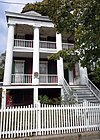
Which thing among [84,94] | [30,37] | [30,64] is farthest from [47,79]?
[30,37]

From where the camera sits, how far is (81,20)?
30.5 ft

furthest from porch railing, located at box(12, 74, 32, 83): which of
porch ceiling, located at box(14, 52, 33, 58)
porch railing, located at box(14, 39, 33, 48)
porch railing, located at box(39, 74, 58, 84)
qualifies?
porch railing, located at box(14, 39, 33, 48)

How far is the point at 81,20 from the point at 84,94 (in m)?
7.76

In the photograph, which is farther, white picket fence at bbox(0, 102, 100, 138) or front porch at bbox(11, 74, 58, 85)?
front porch at bbox(11, 74, 58, 85)

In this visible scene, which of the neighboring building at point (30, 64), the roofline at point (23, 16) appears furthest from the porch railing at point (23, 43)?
the roofline at point (23, 16)

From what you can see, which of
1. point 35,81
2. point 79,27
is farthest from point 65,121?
point 35,81

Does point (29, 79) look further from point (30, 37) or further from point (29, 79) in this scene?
point (30, 37)

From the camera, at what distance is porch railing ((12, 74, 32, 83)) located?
1725 centimetres

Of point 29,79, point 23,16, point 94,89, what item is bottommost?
point 94,89

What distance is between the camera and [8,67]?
1587cm

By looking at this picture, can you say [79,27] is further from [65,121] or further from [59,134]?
[59,134]

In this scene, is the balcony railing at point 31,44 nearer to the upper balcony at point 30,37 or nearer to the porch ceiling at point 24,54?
the upper balcony at point 30,37

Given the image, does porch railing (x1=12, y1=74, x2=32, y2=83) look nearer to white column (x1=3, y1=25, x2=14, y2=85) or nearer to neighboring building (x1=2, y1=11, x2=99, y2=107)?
neighboring building (x1=2, y1=11, x2=99, y2=107)

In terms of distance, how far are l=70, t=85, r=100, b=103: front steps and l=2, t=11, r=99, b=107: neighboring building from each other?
977 millimetres
